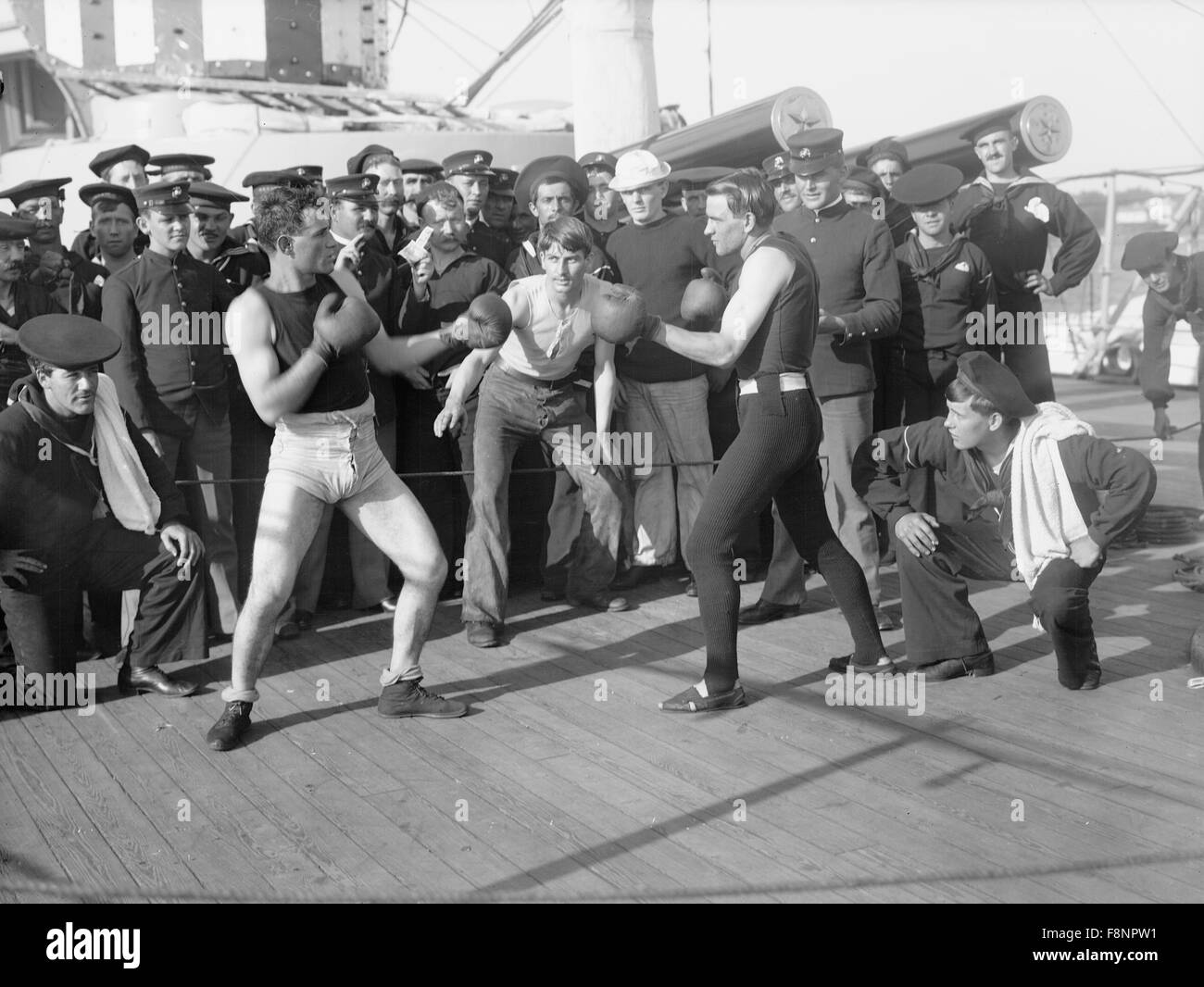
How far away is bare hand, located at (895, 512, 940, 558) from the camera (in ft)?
18.6

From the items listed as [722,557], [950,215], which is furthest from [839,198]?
[722,557]

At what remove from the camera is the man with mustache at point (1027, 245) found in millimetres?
7664

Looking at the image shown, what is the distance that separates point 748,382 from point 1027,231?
120 inches

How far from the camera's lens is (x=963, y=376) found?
5.44 metres

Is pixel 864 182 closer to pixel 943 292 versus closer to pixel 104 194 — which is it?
pixel 943 292

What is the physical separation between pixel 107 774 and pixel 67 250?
3242 millimetres

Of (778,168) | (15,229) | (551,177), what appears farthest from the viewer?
(778,168)

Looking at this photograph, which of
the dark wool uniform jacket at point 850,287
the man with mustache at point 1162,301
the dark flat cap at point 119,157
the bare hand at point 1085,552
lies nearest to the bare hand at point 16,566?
the dark flat cap at point 119,157

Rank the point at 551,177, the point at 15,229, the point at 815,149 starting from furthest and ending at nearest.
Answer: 1. the point at 551,177
2. the point at 815,149
3. the point at 15,229

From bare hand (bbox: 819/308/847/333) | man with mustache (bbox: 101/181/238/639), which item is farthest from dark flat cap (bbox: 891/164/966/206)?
man with mustache (bbox: 101/181/238/639)

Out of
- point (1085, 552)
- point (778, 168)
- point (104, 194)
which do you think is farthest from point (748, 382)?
point (104, 194)

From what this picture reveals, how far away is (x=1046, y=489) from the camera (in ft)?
17.7

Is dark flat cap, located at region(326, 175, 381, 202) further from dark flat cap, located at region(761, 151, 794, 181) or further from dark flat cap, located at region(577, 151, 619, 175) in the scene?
dark flat cap, located at region(761, 151, 794, 181)

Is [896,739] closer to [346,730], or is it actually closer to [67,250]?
[346,730]
